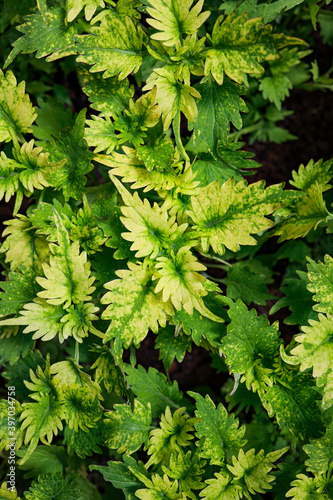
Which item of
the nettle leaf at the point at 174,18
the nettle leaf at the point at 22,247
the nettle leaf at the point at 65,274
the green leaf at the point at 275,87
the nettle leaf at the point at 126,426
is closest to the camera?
the nettle leaf at the point at 174,18

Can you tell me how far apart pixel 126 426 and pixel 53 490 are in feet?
1.02

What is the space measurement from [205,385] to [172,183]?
1.07 m

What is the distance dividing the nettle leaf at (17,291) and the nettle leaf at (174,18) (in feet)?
2.47

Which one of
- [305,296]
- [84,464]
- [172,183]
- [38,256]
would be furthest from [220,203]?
[84,464]

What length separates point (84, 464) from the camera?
156cm

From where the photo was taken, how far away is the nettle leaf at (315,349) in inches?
41.1

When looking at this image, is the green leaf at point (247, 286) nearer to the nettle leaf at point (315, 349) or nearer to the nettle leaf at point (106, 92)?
the nettle leaf at point (315, 349)

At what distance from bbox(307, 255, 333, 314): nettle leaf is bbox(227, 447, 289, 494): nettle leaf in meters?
0.41

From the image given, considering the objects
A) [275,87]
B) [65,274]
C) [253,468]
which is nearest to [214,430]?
[253,468]

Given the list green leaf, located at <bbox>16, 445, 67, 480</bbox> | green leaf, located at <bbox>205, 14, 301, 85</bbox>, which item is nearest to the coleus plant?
green leaf, located at <bbox>205, 14, 301, 85</bbox>

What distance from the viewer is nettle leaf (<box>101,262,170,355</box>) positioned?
1021 mm

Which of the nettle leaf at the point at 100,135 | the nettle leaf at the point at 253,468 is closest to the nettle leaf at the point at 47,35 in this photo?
the nettle leaf at the point at 100,135

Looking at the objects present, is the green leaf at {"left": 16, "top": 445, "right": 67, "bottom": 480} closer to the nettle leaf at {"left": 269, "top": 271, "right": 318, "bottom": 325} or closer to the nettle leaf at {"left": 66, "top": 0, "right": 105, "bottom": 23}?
the nettle leaf at {"left": 269, "top": 271, "right": 318, "bottom": 325}

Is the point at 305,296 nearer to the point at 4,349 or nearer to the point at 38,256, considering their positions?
the point at 38,256
